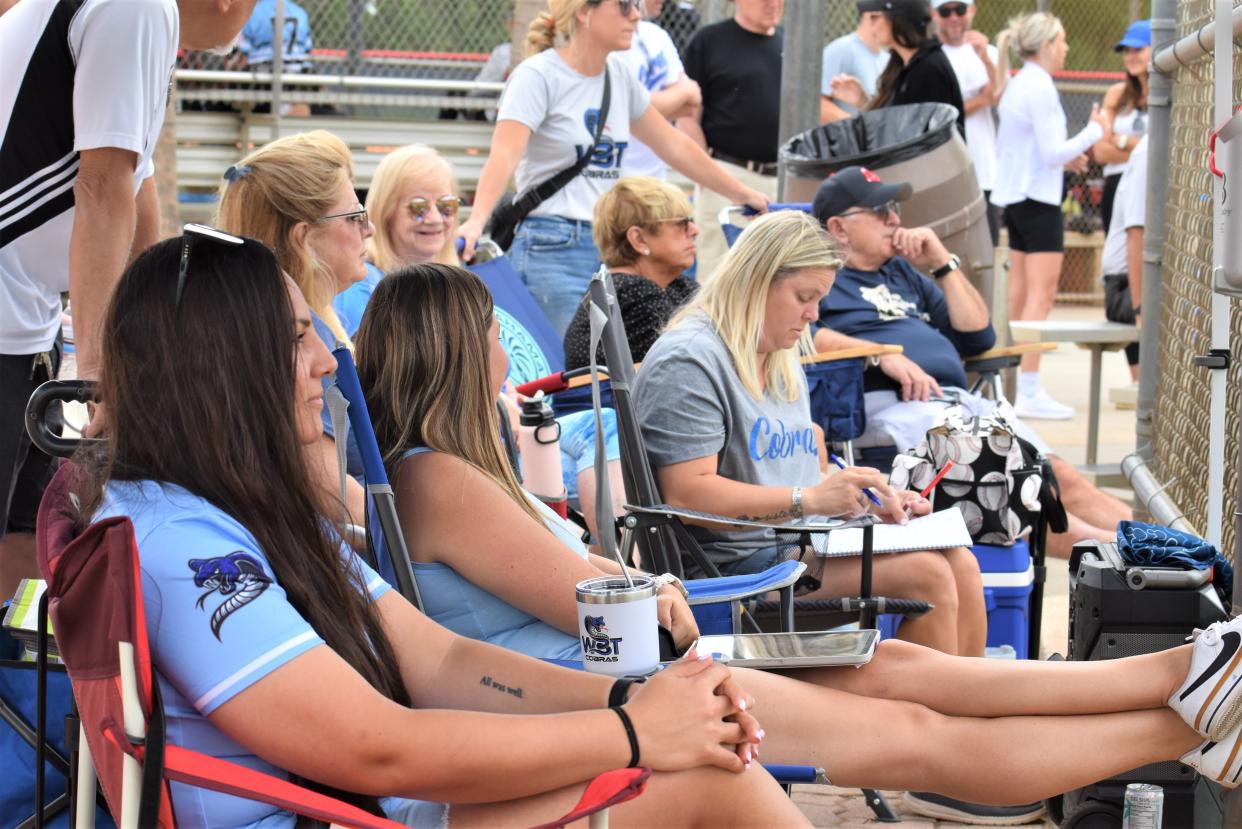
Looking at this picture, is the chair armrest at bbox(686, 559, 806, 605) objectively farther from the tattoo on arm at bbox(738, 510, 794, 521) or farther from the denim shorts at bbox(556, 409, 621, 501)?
the denim shorts at bbox(556, 409, 621, 501)

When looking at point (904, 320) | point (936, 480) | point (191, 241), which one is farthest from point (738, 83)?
point (191, 241)

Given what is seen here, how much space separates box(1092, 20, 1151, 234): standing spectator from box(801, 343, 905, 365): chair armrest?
503 cm

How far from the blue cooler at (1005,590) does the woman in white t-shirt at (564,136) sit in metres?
1.95

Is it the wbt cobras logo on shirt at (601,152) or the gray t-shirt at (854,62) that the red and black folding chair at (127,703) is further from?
the gray t-shirt at (854,62)

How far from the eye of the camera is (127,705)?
1.71 meters

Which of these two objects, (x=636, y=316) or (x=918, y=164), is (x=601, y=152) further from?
(x=918, y=164)

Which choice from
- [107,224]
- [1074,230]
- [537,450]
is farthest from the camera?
[1074,230]

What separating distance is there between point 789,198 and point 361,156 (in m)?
5.82

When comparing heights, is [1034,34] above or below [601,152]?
above

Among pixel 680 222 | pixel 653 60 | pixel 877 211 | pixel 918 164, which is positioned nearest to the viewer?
pixel 680 222

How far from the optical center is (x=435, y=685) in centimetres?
220

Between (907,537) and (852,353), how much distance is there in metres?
1.11

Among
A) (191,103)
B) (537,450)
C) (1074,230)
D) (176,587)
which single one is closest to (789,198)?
(537,450)

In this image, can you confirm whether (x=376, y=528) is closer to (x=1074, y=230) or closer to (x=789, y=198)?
(x=789, y=198)
